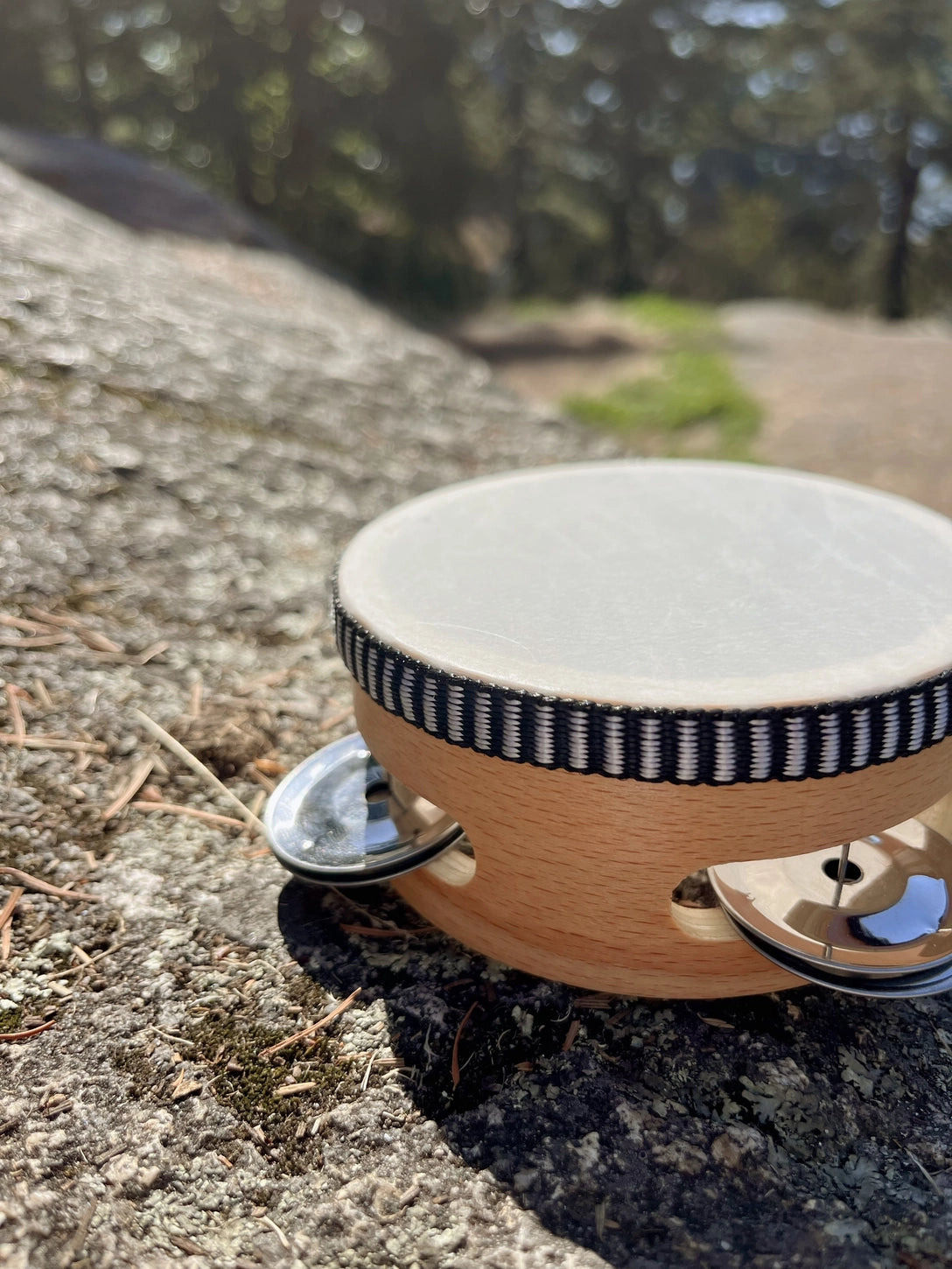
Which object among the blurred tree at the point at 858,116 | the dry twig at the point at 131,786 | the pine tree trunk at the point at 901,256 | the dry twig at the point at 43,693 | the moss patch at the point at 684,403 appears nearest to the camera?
the dry twig at the point at 131,786

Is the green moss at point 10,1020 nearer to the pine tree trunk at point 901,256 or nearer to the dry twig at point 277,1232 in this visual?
the dry twig at point 277,1232

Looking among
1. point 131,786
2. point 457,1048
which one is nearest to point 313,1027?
point 457,1048

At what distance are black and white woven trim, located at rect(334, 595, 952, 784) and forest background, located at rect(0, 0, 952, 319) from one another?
11701mm

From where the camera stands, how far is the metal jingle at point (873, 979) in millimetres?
1586

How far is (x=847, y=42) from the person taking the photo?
17266mm

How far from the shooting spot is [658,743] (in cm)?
141

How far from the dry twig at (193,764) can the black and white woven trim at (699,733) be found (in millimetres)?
907

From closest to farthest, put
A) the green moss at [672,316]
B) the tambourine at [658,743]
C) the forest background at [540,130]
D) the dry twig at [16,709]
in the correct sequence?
the tambourine at [658,743], the dry twig at [16,709], the green moss at [672,316], the forest background at [540,130]

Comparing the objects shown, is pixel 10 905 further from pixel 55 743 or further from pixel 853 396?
pixel 853 396

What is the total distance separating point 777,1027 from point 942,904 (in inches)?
15.3

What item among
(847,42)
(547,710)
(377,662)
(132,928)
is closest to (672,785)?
(547,710)

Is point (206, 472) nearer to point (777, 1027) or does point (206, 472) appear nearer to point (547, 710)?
point (547, 710)

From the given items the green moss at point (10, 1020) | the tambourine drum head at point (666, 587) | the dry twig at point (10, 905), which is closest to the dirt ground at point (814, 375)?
the tambourine drum head at point (666, 587)

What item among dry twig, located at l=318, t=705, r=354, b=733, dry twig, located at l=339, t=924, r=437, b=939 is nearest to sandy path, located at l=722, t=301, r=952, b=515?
dry twig, located at l=318, t=705, r=354, b=733
